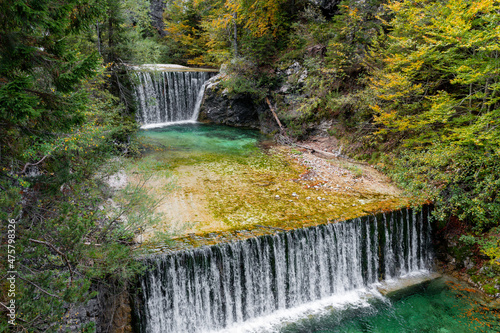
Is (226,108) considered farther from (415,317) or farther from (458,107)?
(415,317)

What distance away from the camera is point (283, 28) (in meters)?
15.4

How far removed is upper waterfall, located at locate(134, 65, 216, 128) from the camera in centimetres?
1625

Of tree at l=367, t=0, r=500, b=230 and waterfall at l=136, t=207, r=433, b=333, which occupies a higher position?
tree at l=367, t=0, r=500, b=230

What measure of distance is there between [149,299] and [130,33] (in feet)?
30.1

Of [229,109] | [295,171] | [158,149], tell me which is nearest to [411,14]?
[295,171]

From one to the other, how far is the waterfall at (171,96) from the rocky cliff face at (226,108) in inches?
25.5

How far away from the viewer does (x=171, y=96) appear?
17.4 m

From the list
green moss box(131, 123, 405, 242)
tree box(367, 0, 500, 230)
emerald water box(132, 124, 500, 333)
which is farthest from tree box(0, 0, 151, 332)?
tree box(367, 0, 500, 230)

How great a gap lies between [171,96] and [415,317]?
633 inches

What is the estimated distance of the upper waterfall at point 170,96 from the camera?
16250 mm

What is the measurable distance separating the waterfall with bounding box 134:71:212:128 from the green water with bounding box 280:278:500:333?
14.0 meters

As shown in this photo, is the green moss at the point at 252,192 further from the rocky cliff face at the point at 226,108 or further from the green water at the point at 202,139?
the rocky cliff face at the point at 226,108

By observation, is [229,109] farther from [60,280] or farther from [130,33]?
[60,280]

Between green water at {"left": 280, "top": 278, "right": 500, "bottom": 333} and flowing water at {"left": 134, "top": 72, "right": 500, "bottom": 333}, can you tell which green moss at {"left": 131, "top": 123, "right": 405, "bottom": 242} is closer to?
flowing water at {"left": 134, "top": 72, "right": 500, "bottom": 333}
